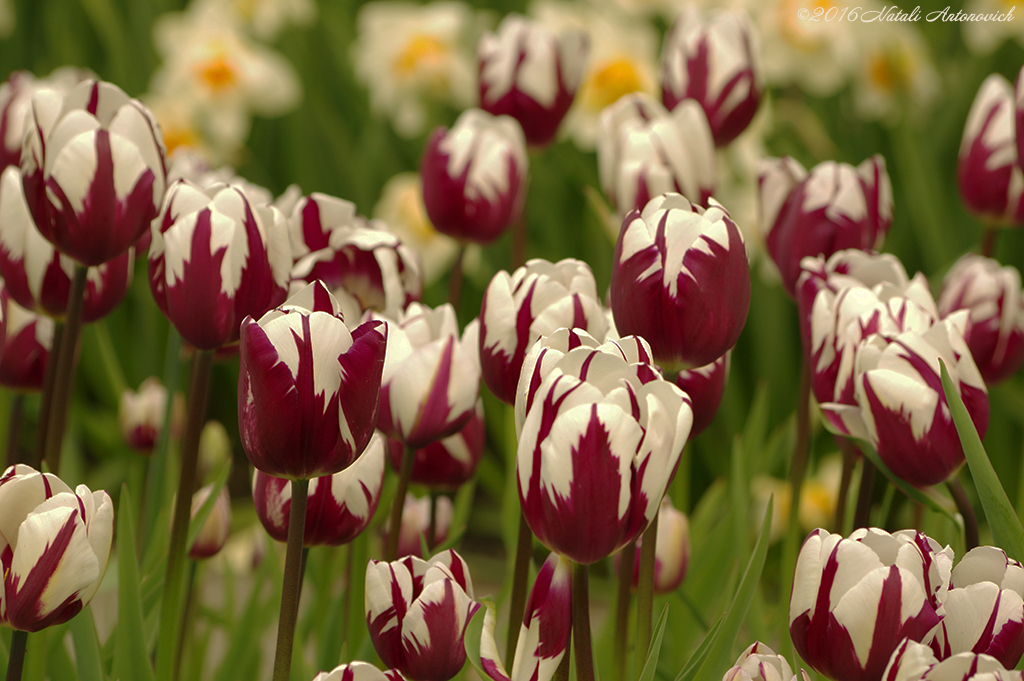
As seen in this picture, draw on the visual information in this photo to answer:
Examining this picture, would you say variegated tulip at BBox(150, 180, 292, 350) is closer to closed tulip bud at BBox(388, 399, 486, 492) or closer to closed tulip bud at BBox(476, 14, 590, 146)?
closed tulip bud at BBox(388, 399, 486, 492)

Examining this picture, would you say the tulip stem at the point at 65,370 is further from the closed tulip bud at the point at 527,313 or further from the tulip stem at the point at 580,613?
the tulip stem at the point at 580,613

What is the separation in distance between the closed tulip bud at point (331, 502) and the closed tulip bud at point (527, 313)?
97mm

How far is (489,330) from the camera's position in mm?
676

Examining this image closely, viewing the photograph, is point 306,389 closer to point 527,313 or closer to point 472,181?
point 527,313

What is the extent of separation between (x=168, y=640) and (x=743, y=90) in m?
0.83

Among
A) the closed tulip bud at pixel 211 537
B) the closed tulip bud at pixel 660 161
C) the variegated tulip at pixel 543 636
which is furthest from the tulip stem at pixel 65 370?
the closed tulip bud at pixel 660 161

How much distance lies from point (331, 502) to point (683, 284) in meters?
0.25

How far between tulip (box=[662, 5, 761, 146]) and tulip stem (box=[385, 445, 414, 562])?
621 millimetres

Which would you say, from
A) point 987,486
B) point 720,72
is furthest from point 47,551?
point 720,72

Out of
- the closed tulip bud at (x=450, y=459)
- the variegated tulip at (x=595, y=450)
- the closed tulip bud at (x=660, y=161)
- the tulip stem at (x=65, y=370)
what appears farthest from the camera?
the closed tulip bud at (x=660, y=161)

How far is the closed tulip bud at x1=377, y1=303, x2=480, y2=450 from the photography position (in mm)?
705

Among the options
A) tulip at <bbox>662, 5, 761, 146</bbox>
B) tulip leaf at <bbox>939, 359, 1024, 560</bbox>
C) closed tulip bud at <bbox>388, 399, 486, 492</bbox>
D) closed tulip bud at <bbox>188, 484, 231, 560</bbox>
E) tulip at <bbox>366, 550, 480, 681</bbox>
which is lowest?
closed tulip bud at <bbox>188, 484, 231, 560</bbox>

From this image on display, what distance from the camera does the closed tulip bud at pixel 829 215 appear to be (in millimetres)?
922

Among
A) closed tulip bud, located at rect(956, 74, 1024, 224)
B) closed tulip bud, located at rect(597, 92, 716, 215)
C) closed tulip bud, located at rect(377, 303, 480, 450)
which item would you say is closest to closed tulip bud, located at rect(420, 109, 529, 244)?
closed tulip bud, located at rect(597, 92, 716, 215)
